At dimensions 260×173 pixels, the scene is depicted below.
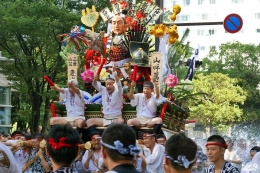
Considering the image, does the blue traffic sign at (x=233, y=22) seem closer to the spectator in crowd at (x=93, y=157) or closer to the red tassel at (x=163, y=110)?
the red tassel at (x=163, y=110)

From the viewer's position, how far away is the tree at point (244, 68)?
50.8 m

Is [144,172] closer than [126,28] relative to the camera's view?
Yes

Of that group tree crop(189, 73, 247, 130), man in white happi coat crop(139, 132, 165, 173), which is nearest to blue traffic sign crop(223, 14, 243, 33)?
man in white happi coat crop(139, 132, 165, 173)

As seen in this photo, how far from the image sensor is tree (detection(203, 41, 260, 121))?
50812mm

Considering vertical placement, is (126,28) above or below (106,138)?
above

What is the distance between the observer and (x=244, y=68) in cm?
5272

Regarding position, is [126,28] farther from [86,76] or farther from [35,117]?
[35,117]

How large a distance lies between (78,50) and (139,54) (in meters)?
1.42

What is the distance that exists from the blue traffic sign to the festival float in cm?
264

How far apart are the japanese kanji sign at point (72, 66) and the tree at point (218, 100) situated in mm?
35284

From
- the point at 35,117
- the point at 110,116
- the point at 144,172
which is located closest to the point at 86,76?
the point at 110,116

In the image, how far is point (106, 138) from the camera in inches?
178

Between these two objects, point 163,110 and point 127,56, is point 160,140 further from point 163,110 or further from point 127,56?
point 127,56

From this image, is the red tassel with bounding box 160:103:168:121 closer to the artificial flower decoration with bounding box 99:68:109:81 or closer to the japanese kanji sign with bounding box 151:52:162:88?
the japanese kanji sign with bounding box 151:52:162:88
